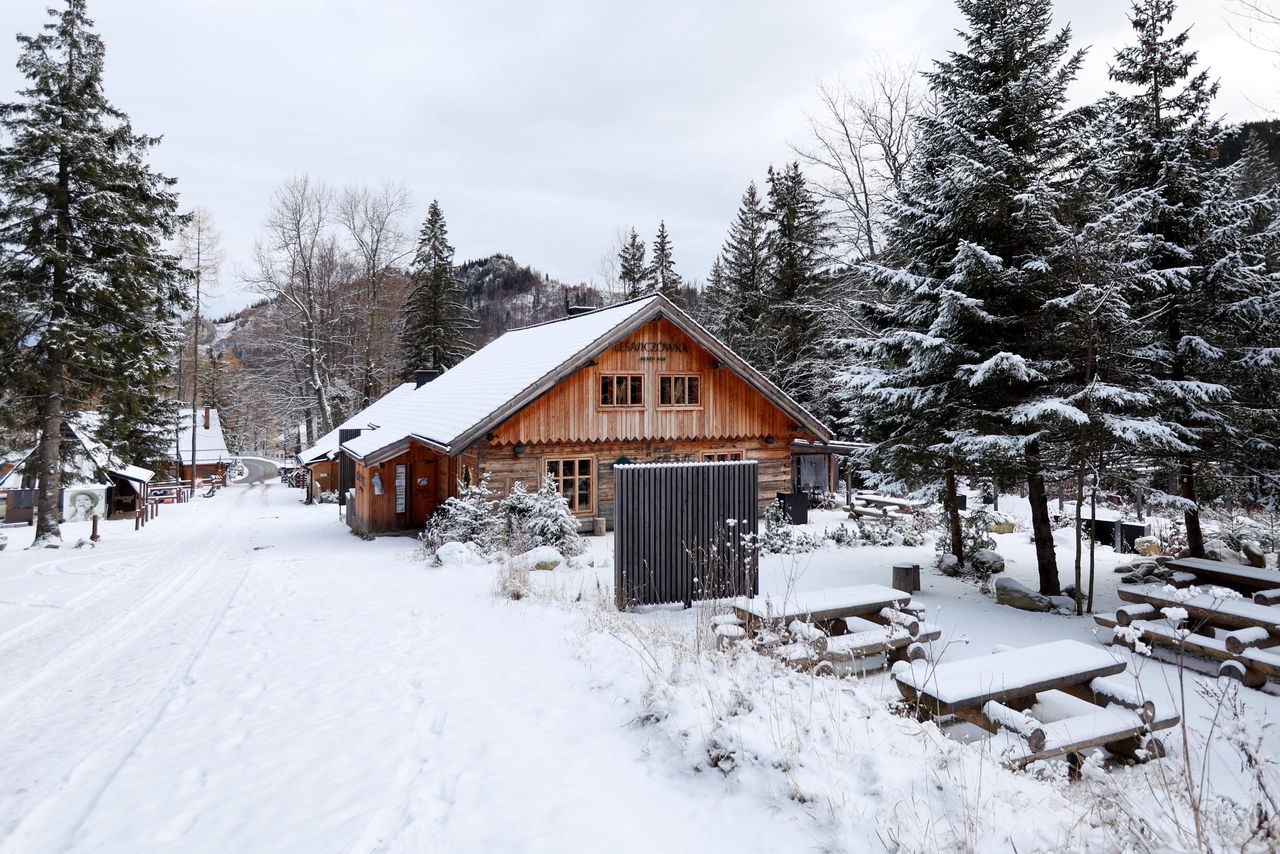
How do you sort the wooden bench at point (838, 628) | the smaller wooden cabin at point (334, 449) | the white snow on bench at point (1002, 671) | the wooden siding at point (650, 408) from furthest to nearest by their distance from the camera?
the smaller wooden cabin at point (334, 449)
the wooden siding at point (650, 408)
the wooden bench at point (838, 628)
the white snow on bench at point (1002, 671)

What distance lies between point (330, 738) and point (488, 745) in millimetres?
1253

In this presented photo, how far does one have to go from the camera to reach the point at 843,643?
21.4 feet

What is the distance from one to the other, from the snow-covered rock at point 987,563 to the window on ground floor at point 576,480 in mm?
9554

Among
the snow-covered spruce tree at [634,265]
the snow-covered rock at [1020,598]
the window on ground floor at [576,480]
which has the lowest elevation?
the snow-covered rock at [1020,598]

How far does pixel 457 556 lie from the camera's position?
512 inches

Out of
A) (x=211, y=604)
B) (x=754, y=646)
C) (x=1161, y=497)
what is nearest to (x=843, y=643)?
(x=754, y=646)

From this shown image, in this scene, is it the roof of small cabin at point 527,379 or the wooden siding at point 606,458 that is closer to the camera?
the roof of small cabin at point 527,379

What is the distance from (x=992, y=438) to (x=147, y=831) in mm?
10807

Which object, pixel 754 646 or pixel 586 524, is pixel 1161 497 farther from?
pixel 586 524

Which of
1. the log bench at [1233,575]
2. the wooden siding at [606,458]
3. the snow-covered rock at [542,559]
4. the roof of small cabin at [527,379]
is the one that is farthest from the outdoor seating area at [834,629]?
the roof of small cabin at [527,379]

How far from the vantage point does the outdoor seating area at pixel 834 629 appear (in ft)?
20.1

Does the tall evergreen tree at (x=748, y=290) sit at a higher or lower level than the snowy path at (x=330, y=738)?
higher

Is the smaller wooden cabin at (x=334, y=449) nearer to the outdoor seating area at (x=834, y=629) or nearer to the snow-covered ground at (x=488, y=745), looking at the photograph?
the snow-covered ground at (x=488, y=745)

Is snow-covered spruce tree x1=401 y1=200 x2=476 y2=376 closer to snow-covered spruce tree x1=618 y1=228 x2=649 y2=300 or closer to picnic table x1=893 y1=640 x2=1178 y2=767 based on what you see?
snow-covered spruce tree x1=618 y1=228 x2=649 y2=300
